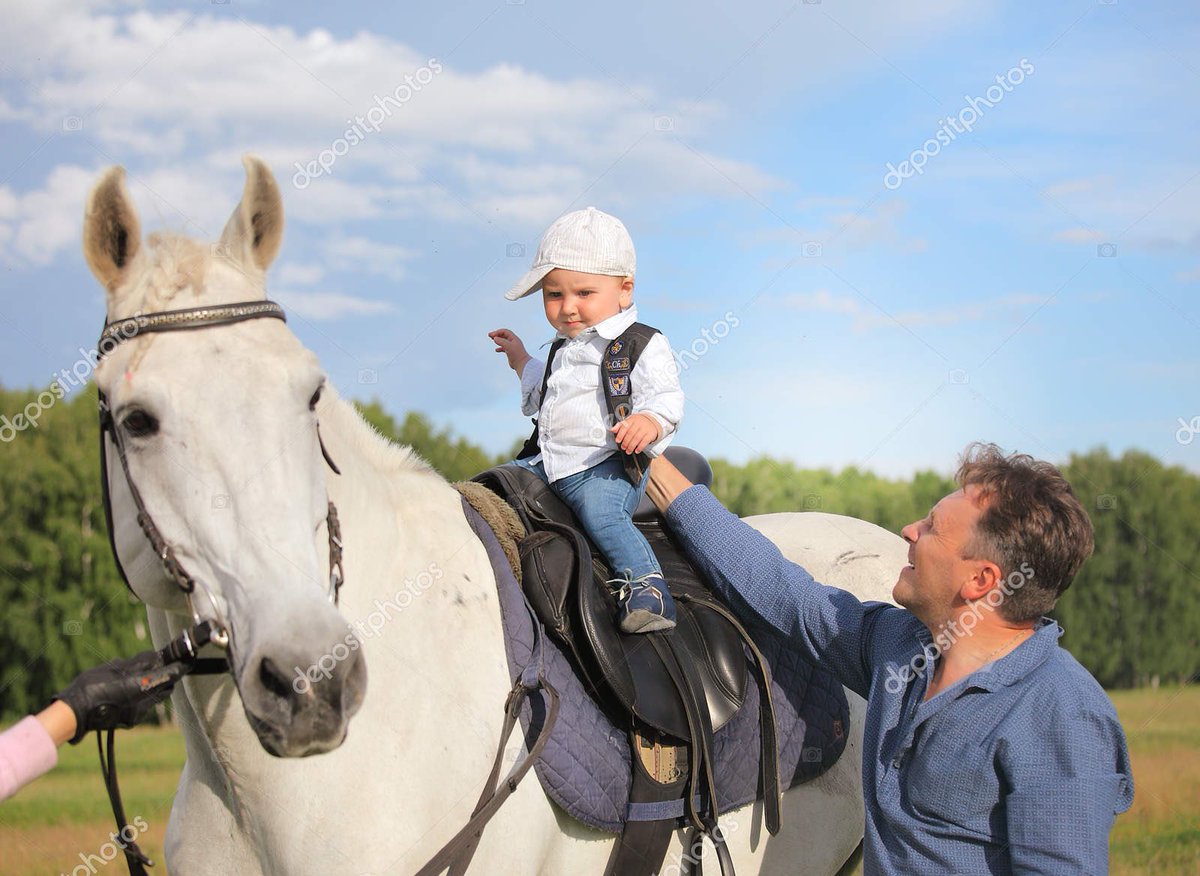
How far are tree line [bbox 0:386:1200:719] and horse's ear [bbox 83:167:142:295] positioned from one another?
13.3 meters

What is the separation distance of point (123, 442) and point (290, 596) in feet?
1.89

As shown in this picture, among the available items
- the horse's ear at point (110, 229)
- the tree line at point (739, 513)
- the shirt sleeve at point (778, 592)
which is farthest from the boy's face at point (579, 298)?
the tree line at point (739, 513)

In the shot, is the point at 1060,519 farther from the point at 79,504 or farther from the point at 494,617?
the point at 79,504

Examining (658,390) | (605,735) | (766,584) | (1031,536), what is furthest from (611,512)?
(1031,536)

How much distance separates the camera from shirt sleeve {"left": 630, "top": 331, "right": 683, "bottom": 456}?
3291mm

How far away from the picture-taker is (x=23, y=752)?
7.07 feet

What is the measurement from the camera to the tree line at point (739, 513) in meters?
17.4

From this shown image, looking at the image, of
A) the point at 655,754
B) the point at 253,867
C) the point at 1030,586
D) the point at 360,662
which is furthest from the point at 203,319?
the point at 1030,586

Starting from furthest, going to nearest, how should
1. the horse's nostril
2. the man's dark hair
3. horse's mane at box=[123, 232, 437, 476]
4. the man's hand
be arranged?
the man's hand → the man's dark hair → horse's mane at box=[123, 232, 437, 476] → the horse's nostril

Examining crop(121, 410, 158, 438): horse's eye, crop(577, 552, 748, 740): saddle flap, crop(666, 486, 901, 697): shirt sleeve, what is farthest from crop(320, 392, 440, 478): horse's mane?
crop(666, 486, 901, 697): shirt sleeve

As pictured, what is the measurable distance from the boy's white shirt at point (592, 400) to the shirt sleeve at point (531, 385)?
340 millimetres

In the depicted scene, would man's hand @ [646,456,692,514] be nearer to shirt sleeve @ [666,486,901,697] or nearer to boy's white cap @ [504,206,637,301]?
shirt sleeve @ [666,486,901,697]

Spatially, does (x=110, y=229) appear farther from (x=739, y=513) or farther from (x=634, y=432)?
(x=739, y=513)

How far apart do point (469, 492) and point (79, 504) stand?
17.5 meters
